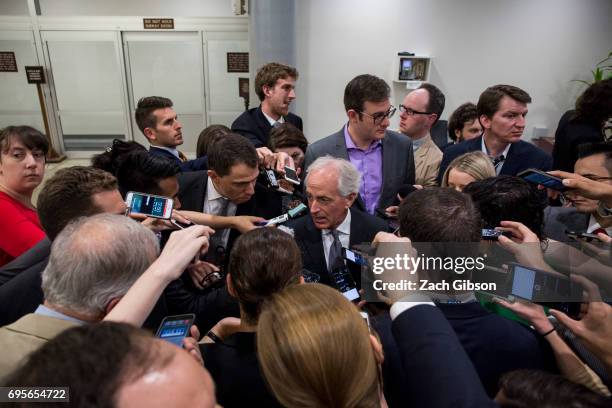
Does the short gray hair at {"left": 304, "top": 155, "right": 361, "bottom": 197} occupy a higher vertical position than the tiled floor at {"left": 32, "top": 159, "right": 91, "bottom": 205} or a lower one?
higher

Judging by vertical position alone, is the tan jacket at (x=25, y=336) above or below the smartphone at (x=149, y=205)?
below

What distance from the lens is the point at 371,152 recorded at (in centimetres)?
265

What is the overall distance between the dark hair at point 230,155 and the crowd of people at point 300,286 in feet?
0.04

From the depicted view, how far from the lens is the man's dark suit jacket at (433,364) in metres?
0.85

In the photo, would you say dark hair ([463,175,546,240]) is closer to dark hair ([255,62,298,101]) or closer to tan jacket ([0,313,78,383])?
tan jacket ([0,313,78,383])

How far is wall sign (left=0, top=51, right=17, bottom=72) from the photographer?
5.82m

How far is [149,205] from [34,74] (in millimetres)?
5762

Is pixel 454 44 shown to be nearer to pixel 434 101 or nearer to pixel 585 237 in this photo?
pixel 434 101

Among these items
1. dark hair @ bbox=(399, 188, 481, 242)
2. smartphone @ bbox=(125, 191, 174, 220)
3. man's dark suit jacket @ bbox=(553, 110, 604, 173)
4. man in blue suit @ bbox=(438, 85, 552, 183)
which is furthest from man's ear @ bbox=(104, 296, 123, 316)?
man's dark suit jacket @ bbox=(553, 110, 604, 173)

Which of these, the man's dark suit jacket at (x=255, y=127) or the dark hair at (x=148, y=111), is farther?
the man's dark suit jacket at (x=255, y=127)

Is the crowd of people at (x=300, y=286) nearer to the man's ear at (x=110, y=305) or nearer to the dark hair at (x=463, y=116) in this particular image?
the man's ear at (x=110, y=305)

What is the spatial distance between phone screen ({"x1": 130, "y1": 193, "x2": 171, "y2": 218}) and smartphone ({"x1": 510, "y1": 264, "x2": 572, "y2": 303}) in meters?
1.41

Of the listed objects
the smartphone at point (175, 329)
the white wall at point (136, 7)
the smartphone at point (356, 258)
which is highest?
the white wall at point (136, 7)

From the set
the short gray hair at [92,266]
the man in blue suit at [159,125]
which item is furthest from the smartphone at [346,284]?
the man in blue suit at [159,125]
